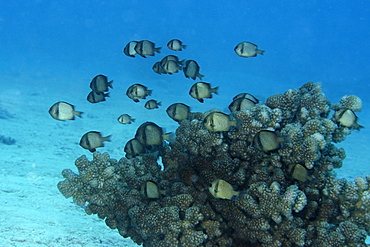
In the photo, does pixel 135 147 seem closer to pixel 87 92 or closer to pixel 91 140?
pixel 91 140

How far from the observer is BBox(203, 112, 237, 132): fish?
4.38m

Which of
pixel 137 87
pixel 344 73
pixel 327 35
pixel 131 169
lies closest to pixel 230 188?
pixel 131 169

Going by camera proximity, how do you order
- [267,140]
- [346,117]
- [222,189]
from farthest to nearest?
1. [346,117]
2. [267,140]
3. [222,189]

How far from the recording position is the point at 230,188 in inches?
152

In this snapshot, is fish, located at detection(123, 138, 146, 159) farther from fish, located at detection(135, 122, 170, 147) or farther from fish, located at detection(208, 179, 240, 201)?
fish, located at detection(208, 179, 240, 201)

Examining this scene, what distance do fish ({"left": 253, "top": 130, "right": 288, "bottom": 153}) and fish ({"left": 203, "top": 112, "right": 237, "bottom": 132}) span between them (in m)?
0.52

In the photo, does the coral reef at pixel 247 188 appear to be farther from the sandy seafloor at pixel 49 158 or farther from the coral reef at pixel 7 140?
the coral reef at pixel 7 140

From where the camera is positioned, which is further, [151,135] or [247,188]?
[151,135]

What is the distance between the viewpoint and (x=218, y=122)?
4.42 m

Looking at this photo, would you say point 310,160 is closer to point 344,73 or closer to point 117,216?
point 117,216

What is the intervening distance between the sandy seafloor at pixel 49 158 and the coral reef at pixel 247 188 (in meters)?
1.23

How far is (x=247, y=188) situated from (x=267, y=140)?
76 cm

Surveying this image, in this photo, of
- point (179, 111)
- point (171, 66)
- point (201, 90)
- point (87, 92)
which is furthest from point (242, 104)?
point (87, 92)

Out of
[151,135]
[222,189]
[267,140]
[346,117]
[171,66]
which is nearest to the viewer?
[222,189]
